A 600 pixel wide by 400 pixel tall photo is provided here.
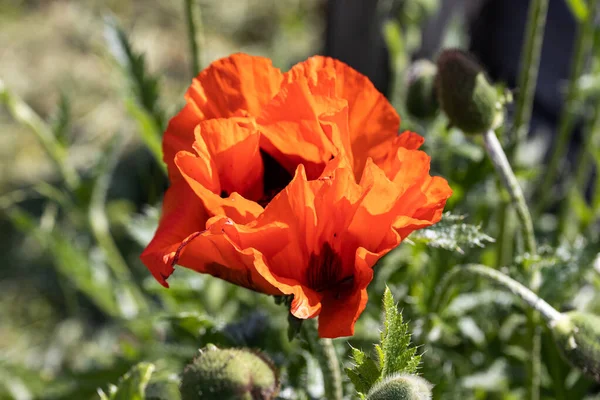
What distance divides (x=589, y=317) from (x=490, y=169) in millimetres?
398

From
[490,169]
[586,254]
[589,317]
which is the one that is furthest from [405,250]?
[589,317]

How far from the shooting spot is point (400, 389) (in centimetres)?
64

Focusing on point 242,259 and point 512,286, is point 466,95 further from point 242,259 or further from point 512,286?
point 242,259

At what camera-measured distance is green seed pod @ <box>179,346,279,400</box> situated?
26.5 inches

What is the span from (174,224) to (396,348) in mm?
252

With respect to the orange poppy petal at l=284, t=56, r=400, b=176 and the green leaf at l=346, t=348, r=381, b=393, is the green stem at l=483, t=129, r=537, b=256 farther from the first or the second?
the green leaf at l=346, t=348, r=381, b=393

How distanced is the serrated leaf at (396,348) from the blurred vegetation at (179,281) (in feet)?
0.40

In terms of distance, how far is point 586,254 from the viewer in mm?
1009

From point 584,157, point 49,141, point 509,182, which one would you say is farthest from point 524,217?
point 49,141

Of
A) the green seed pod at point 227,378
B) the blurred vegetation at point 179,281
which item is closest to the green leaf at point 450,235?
the blurred vegetation at point 179,281

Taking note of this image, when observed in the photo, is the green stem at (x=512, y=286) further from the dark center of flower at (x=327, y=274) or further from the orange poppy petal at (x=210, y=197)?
the orange poppy petal at (x=210, y=197)

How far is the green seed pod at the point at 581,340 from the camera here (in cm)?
81

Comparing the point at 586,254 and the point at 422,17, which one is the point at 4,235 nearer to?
the point at 422,17

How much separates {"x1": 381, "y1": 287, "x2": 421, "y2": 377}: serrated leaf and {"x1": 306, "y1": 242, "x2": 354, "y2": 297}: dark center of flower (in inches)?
2.9
